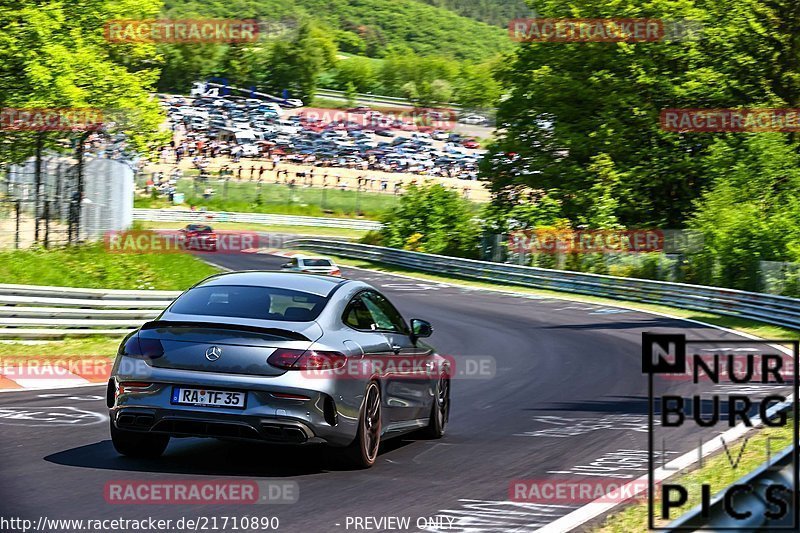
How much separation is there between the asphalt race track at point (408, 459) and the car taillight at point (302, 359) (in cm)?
80

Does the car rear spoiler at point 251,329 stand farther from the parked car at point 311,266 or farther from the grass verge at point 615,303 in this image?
the parked car at point 311,266

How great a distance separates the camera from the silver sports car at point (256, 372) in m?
8.23

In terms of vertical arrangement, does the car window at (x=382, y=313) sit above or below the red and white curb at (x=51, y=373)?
above

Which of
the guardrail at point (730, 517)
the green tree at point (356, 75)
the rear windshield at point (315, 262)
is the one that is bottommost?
the rear windshield at point (315, 262)

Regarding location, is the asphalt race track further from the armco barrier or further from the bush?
the bush

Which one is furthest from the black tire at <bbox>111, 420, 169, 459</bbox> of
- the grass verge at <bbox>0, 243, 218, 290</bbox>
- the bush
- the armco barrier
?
the bush

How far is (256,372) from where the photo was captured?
828 centimetres

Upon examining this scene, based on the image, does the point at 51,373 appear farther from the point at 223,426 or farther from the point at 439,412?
the point at 223,426

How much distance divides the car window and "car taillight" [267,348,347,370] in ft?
4.28

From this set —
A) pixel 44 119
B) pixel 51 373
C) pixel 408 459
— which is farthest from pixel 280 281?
pixel 44 119

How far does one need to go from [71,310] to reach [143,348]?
10.0 metres

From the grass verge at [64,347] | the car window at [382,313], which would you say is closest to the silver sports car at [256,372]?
the car window at [382,313]

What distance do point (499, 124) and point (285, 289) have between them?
43.0 metres

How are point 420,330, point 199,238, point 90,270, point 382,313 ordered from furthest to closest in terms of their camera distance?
point 199,238
point 90,270
point 420,330
point 382,313
